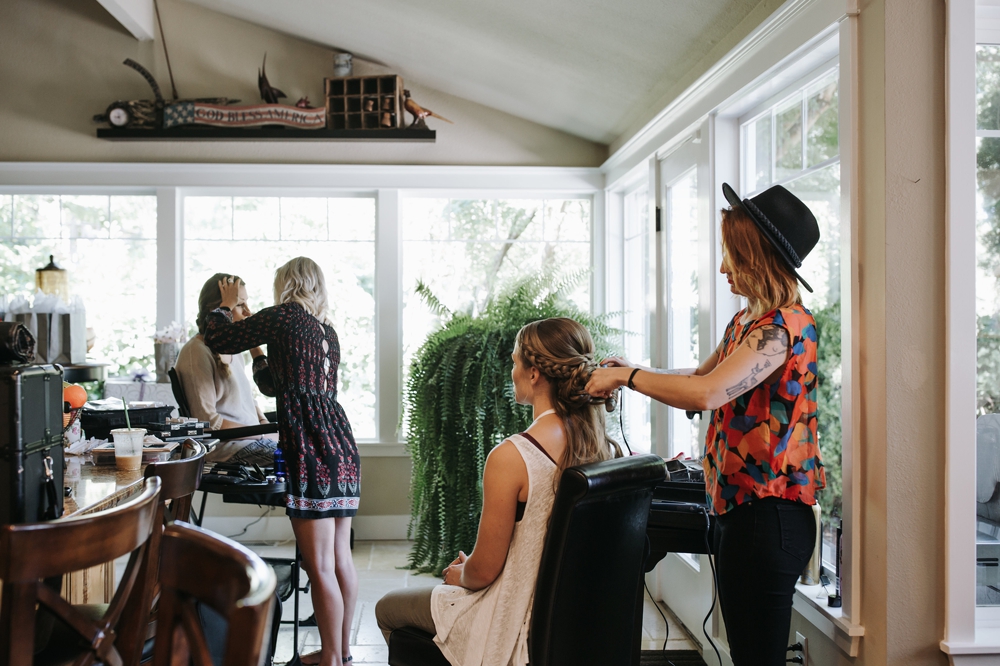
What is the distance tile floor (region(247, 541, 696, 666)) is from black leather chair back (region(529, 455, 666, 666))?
1519 millimetres

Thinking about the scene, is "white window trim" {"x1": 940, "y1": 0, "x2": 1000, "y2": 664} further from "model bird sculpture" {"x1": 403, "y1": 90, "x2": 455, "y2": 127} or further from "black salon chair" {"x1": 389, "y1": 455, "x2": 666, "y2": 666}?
"model bird sculpture" {"x1": 403, "y1": 90, "x2": 455, "y2": 127}

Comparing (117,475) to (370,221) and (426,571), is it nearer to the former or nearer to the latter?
(426,571)

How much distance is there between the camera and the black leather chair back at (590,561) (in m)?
1.49

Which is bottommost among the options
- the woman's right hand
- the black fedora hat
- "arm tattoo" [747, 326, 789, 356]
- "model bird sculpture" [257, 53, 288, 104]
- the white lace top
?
the white lace top

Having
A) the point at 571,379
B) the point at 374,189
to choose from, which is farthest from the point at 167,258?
the point at 571,379

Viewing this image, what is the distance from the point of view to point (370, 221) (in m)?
4.61

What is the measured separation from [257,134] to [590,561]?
3.65 m

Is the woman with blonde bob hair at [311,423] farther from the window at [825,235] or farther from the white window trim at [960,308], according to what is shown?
the white window trim at [960,308]

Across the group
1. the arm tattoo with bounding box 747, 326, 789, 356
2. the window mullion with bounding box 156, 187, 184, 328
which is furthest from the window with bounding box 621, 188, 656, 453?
the window mullion with bounding box 156, 187, 184, 328

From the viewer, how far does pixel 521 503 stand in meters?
1.67

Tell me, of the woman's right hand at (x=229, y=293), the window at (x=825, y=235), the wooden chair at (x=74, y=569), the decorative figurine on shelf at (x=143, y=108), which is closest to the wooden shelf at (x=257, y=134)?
the decorative figurine on shelf at (x=143, y=108)

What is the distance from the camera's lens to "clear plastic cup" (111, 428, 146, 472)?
6.98ft

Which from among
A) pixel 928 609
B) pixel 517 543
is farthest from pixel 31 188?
pixel 928 609

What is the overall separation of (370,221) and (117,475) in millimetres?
2792
